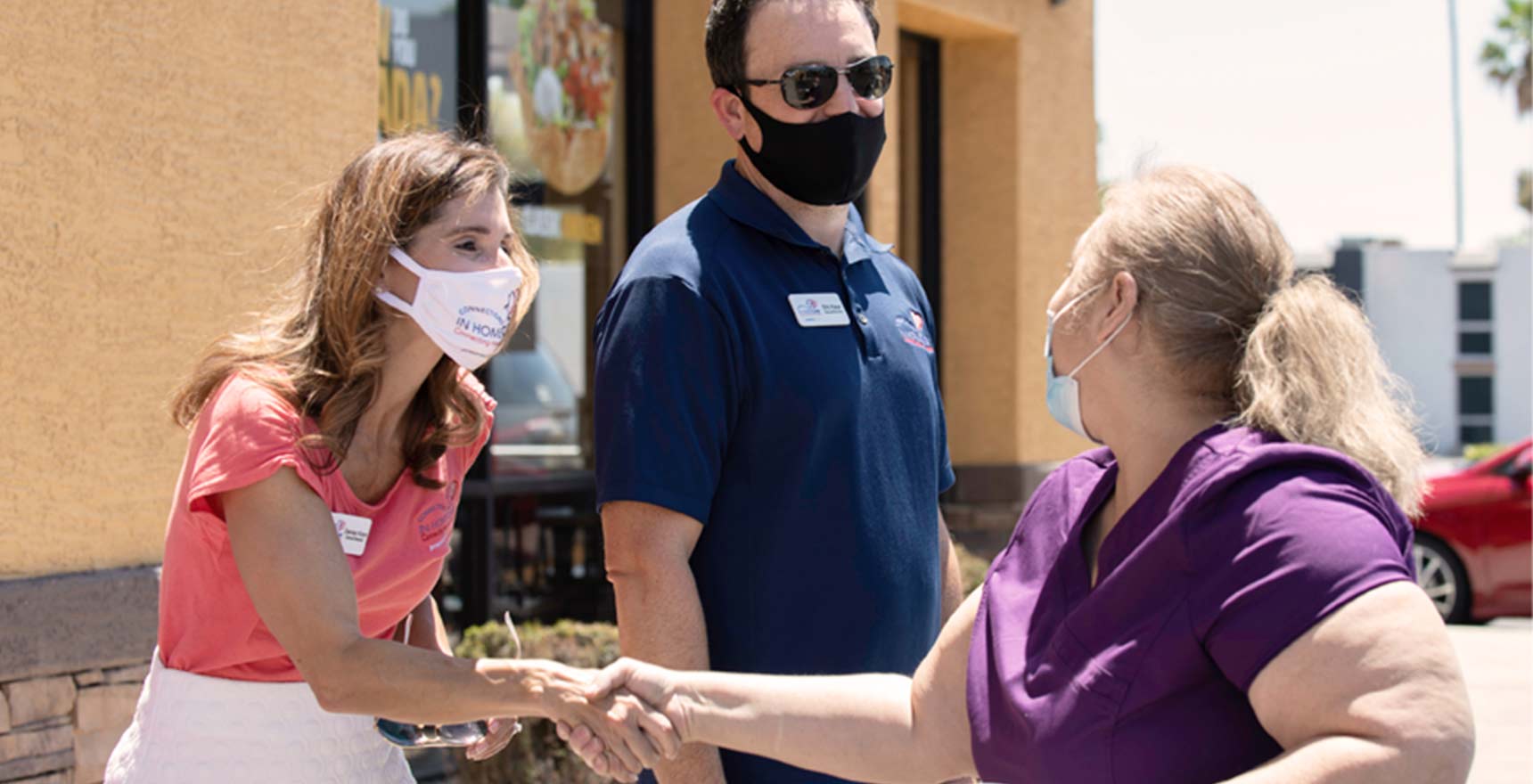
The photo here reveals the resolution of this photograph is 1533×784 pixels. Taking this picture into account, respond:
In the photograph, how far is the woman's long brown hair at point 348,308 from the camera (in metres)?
2.54

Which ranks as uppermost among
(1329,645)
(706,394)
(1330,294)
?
(1330,294)

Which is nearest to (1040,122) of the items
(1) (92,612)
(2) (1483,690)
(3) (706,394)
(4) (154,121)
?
(2) (1483,690)

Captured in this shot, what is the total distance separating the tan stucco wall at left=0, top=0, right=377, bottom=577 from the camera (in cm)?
400

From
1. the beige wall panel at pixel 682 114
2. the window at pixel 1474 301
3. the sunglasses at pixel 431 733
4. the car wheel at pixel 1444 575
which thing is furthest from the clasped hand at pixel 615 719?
the window at pixel 1474 301

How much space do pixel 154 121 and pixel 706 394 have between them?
2710mm

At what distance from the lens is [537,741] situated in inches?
200

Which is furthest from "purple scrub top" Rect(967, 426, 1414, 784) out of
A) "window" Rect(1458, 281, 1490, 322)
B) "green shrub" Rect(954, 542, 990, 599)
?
"window" Rect(1458, 281, 1490, 322)

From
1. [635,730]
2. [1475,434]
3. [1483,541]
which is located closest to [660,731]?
[635,730]

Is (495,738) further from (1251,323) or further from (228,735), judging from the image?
(1251,323)

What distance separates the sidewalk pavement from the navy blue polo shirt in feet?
10.6

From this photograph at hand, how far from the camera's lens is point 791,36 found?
107 inches

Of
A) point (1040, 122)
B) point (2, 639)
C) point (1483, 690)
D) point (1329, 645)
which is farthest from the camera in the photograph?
point (1040, 122)

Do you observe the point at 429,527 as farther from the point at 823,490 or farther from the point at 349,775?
the point at 823,490

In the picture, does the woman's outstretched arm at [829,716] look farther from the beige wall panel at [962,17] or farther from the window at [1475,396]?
the window at [1475,396]
